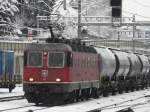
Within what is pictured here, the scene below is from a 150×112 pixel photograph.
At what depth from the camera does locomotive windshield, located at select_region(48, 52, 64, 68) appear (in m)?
26.8

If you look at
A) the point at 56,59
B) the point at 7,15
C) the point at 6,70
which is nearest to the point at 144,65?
the point at 6,70

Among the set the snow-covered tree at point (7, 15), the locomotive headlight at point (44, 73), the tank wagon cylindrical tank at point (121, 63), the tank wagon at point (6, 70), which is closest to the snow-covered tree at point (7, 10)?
the snow-covered tree at point (7, 15)

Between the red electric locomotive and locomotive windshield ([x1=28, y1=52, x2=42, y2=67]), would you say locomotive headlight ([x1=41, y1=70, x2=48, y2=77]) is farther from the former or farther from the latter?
locomotive windshield ([x1=28, y1=52, x2=42, y2=67])

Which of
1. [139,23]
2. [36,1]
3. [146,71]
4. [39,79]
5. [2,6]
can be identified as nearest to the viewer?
[39,79]

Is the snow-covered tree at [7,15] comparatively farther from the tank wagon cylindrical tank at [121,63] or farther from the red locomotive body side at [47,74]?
the red locomotive body side at [47,74]

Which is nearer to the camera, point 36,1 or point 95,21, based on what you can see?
point 95,21

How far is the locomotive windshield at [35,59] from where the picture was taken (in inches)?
1061

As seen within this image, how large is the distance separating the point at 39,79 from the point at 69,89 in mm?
1402

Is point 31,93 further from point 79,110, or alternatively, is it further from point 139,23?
point 139,23

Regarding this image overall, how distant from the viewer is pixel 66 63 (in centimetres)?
2680

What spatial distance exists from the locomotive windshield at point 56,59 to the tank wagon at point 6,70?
10.9 m

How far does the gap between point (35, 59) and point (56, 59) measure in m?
0.96

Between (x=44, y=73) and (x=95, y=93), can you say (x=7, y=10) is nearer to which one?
(x=95, y=93)

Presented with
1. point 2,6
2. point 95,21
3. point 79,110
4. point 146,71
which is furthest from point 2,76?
point 2,6
